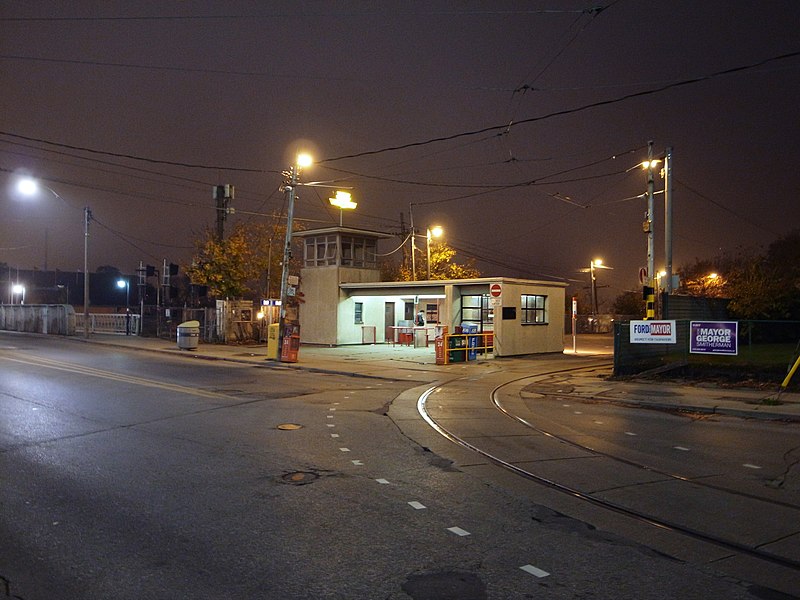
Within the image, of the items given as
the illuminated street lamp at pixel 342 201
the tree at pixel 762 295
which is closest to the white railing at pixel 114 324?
the illuminated street lamp at pixel 342 201

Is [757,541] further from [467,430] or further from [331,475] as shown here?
[467,430]

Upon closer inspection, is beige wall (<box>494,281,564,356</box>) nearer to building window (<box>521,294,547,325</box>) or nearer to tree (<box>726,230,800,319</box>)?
building window (<box>521,294,547,325</box>)

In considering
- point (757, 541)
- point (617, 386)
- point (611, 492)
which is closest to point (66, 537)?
point (611, 492)

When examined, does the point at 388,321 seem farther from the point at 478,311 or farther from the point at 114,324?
the point at 114,324

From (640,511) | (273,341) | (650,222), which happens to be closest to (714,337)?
(650,222)

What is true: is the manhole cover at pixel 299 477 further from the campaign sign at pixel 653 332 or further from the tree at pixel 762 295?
Answer: the tree at pixel 762 295

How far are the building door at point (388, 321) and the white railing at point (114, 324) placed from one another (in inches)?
632

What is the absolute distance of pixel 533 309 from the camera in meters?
29.0

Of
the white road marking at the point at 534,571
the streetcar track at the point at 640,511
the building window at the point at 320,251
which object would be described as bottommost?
the streetcar track at the point at 640,511

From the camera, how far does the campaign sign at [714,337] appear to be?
17062 millimetres

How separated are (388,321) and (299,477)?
2966 cm

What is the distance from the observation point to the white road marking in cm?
472

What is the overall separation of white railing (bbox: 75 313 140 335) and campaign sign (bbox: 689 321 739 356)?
1318 inches

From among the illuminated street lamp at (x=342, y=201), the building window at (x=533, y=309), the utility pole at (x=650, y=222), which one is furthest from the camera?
the illuminated street lamp at (x=342, y=201)
